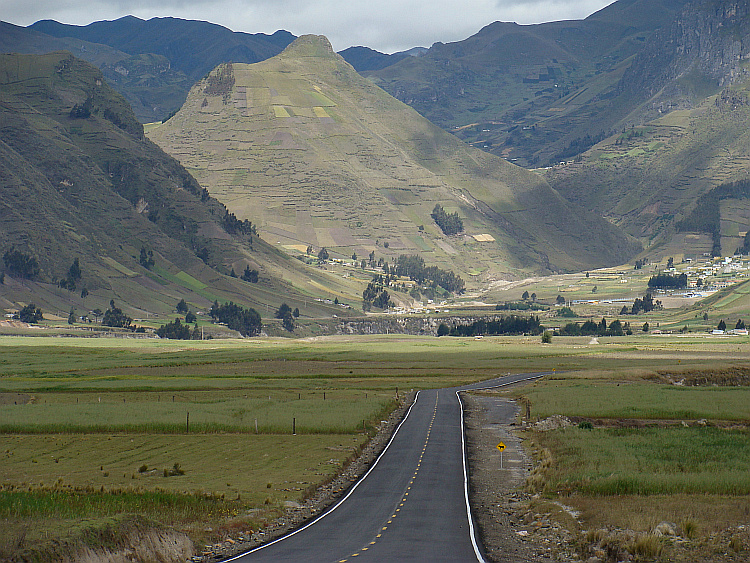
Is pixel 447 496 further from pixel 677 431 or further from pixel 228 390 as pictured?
pixel 228 390

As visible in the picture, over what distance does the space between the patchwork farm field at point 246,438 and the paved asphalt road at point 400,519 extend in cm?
287

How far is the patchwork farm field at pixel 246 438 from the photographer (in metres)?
39.9

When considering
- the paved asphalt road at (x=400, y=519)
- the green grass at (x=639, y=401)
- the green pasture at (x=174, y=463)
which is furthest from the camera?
the green grass at (x=639, y=401)

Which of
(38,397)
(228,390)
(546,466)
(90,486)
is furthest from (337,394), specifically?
(90,486)

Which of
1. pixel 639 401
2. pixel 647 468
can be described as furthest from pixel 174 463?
pixel 639 401

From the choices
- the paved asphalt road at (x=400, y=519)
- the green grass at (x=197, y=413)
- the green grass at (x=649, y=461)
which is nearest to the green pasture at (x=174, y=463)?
the green grass at (x=197, y=413)

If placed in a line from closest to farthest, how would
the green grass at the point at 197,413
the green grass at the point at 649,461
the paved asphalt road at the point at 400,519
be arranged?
1. the paved asphalt road at the point at 400,519
2. the green grass at the point at 649,461
3. the green grass at the point at 197,413

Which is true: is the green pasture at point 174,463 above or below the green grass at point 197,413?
below

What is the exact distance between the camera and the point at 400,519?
40.4 metres

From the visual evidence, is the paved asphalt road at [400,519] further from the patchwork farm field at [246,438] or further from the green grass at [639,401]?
the green grass at [639,401]

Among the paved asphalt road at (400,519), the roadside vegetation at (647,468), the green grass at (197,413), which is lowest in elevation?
the paved asphalt road at (400,519)

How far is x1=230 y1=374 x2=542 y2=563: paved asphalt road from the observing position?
34312 millimetres

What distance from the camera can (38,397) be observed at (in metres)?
97.0

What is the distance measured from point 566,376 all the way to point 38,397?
65.9 m
